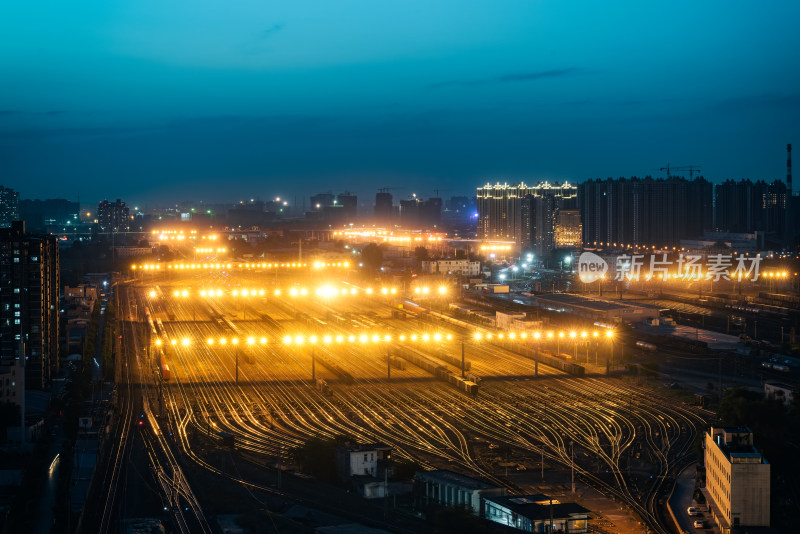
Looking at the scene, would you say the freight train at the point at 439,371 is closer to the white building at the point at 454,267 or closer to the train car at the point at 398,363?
the train car at the point at 398,363

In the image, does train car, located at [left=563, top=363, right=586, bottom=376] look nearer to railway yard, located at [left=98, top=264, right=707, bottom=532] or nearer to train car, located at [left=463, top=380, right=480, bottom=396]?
railway yard, located at [left=98, top=264, right=707, bottom=532]

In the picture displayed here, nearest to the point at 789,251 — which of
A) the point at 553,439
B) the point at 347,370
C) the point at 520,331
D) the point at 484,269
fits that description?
the point at 484,269

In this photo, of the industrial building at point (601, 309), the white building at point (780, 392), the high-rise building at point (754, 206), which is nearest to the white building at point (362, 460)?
the white building at point (780, 392)

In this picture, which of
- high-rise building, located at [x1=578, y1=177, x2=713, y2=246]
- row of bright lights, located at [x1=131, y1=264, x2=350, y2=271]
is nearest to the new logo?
row of bright lights, located at [x1=131, y1=264, x2=350, y2=271]

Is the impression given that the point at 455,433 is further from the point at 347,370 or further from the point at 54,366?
the point at 54,366

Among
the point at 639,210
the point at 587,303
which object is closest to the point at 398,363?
the point at 587,303
